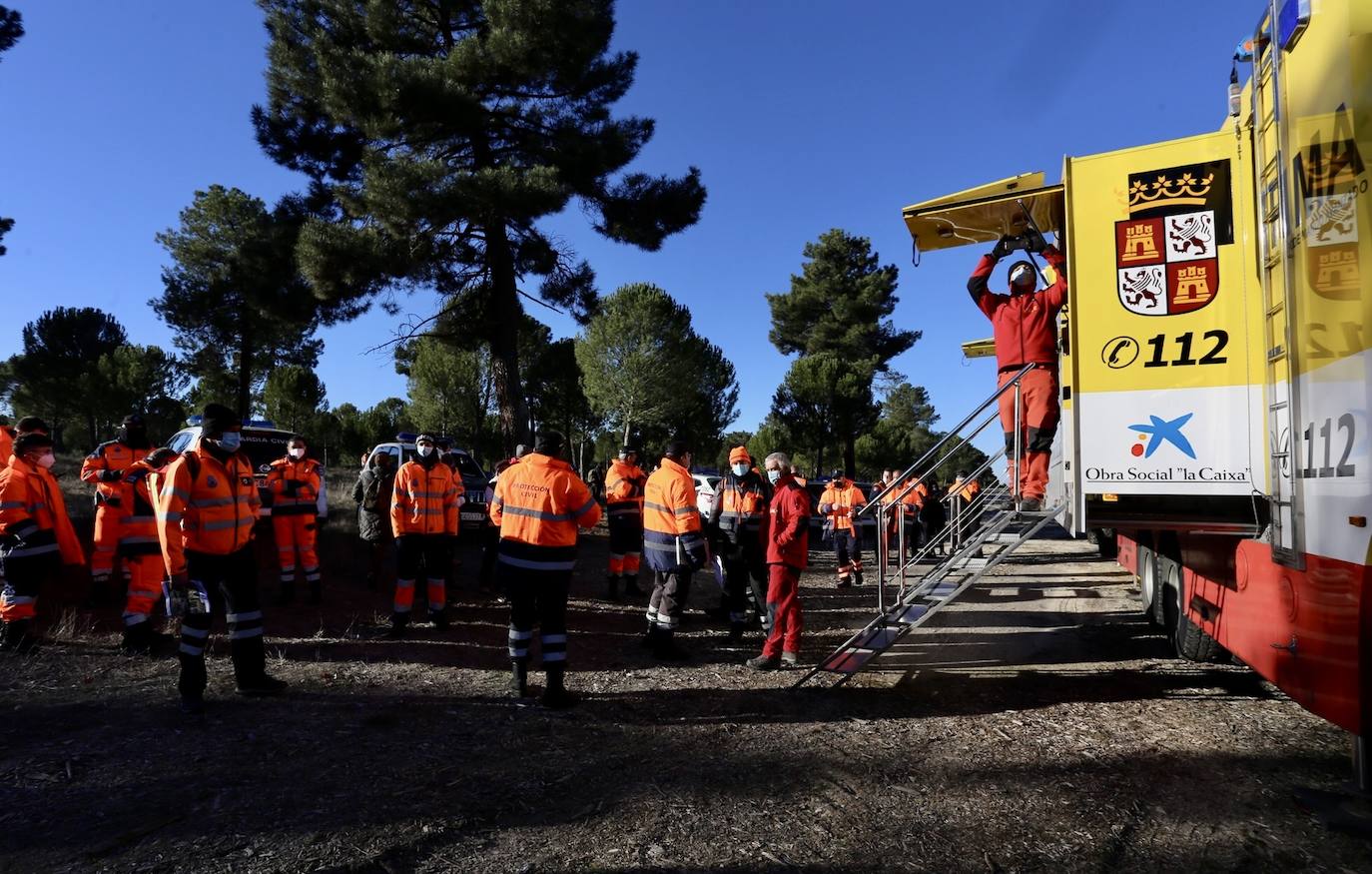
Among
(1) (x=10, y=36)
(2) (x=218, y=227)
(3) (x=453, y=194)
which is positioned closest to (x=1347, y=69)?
(3) (x=453, y=194)

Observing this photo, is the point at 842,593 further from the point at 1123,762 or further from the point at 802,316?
the point at 802,316

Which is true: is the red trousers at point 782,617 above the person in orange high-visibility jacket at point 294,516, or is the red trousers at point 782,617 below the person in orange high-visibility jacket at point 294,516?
below

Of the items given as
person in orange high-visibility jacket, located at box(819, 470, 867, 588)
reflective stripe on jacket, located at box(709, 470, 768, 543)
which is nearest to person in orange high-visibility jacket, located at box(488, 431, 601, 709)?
reflective stripe on jacket, located at box(709, 470, 768, 543)

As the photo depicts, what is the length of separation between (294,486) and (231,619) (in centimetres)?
408

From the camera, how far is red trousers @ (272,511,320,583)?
865 centimetres

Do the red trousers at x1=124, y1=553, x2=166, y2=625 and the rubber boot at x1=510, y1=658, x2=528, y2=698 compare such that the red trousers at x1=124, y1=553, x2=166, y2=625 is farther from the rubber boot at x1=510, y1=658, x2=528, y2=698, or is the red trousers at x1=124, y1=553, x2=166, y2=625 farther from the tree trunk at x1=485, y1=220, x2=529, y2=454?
the tree trunk at x1=485, y1=220, x2=529, y2=454

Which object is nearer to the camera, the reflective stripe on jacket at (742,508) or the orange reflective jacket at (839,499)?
the reflective stripe on jacket at (742,508)

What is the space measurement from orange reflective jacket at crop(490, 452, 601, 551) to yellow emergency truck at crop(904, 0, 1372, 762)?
3231 millimetres

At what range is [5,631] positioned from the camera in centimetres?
604

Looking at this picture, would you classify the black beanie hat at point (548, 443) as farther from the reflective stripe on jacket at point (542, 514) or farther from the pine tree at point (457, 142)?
the pine tree at point (457, 142)

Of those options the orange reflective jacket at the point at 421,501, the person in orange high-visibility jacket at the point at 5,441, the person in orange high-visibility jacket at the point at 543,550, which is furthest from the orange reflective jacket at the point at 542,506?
the person in orange high-visibility jacket at the point at 5,441

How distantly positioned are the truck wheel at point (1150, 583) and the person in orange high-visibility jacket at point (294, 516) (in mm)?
8593

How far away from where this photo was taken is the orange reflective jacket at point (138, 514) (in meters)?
6.32

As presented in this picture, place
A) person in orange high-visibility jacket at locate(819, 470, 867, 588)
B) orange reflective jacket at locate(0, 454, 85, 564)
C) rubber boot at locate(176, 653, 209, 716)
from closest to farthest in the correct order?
rubber boot at locate(176, 653, 209, 716) → orange reflective jacket at locate(0, 454, 85, 564) → person in orange high-visibility jacket at locate(819, 470, 867, 588)
